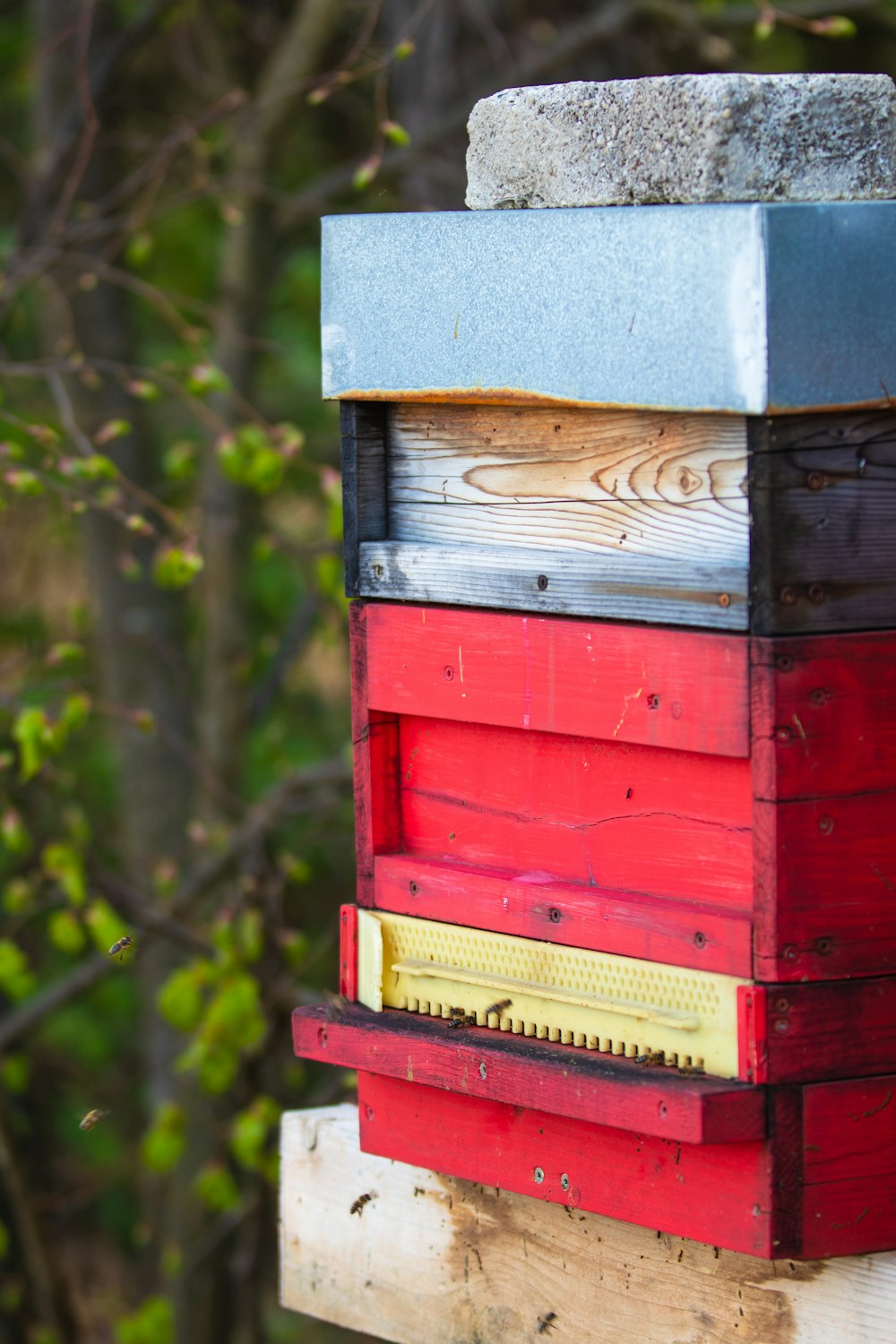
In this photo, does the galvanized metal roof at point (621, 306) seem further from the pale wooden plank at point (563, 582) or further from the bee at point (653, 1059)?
the bee at point (653, 1059)

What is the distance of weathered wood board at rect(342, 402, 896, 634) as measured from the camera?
1.87 meters

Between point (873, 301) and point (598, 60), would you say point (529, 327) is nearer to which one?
point (873, 301)

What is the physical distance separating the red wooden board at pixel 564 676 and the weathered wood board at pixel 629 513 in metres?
0.03

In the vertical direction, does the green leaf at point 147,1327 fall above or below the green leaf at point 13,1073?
below

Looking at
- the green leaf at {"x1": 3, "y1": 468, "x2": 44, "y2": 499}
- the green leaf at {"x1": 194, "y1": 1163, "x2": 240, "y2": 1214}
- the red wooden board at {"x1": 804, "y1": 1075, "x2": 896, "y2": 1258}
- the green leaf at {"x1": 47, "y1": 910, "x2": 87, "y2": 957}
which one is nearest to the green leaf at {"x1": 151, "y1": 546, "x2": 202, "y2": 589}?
the green leaf at {"x1": 3, "y1": 468, "x2": 44, "y2": 499}

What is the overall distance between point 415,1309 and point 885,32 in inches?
177

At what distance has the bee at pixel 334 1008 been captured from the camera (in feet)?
7.70

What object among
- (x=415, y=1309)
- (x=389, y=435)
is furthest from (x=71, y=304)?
(x=415, y=1309)

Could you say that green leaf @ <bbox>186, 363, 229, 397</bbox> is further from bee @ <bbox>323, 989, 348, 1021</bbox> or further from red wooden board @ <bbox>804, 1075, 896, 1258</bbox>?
red wooden board @ <bbox>804, 1075, 896, 1258</bbox>

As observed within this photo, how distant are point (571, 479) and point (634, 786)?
376mm

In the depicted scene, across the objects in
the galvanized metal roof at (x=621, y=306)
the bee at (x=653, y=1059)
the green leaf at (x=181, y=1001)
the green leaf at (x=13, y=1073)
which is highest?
the galvanized metal roof at (x=621, y=306)

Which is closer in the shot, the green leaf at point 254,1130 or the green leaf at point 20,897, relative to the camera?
the green leaf at point 254,1130

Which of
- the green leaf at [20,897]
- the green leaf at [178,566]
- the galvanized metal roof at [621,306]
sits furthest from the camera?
the green leaf at [20,897]

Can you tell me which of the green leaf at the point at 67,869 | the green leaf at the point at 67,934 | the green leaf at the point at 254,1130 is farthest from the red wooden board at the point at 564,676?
the green leaf at the point at 254,1130
